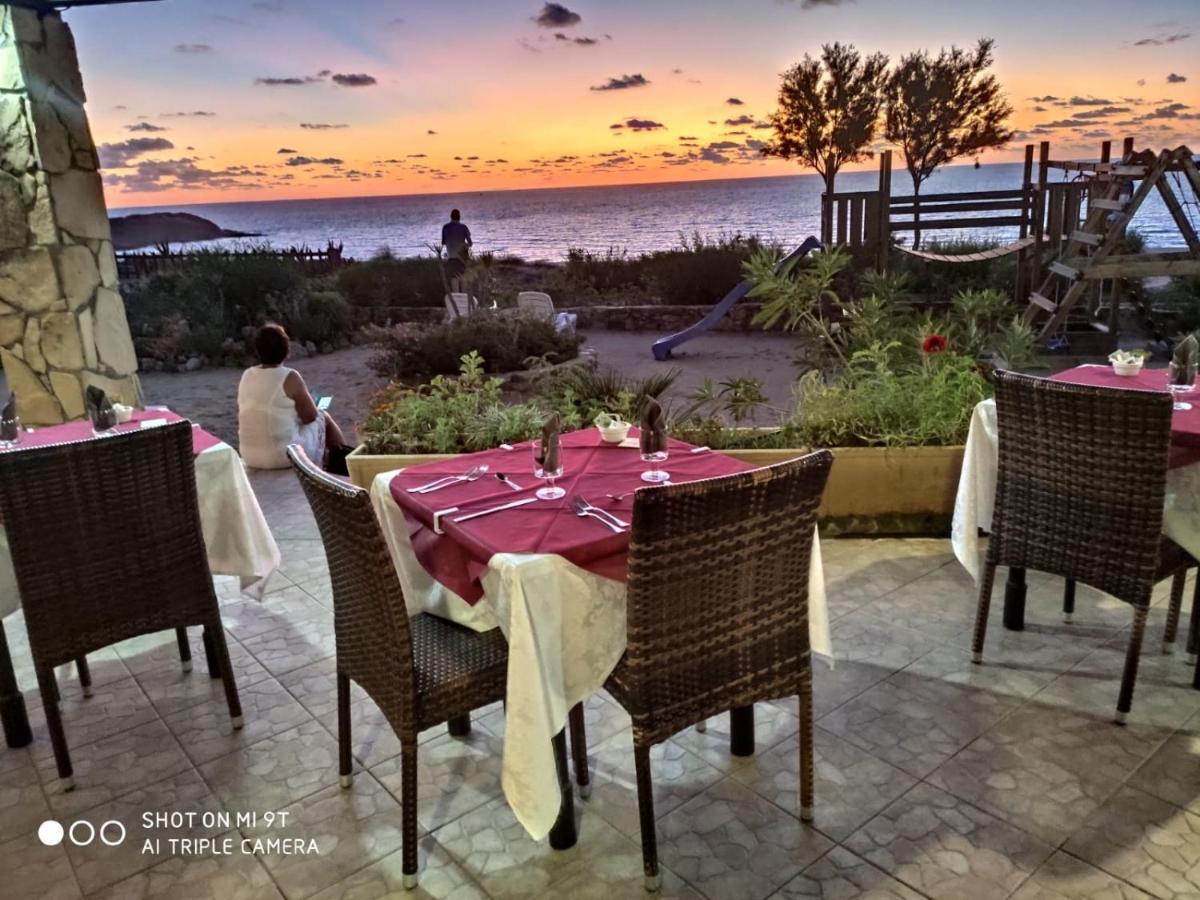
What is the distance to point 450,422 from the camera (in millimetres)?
4266

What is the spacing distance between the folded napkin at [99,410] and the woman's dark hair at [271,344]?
1.53 m

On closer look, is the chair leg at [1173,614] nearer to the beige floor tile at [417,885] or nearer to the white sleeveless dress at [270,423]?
the beige floor tile at [417,885]

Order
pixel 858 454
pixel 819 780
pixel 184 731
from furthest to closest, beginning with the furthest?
pixel 858 454
pixel 184 731
pixel 819 780

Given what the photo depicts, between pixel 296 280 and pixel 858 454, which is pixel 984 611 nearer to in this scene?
pixel 858 454

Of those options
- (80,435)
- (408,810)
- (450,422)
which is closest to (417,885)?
(408,810)

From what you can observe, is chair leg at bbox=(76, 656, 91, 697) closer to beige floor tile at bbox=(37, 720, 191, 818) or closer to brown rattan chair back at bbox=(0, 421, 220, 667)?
beige floor tile at bbox=(37, 720, 191, 818)

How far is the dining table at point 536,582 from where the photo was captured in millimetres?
1812

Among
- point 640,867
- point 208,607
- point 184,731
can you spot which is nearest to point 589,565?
point 640,867

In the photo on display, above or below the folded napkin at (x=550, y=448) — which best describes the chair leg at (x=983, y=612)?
below

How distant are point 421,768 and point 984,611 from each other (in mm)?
1844

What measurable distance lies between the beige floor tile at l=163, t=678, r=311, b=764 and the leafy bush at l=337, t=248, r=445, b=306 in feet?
33.4

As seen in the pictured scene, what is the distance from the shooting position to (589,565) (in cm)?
188

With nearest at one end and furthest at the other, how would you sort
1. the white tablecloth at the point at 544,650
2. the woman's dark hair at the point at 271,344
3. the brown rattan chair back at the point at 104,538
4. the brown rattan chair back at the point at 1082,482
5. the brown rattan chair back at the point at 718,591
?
the brown rattan chair back at the point at 718,591, the white tablecloth at the point at 544,650, the brown rattan chair back at the point at 104,538, the brown rattan chair back at the point at 1082,482, the woman's dark hair at the point at 271,344

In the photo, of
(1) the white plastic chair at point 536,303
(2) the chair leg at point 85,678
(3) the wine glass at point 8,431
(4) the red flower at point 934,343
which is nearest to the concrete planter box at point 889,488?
(4) the red flower at point 934,343
